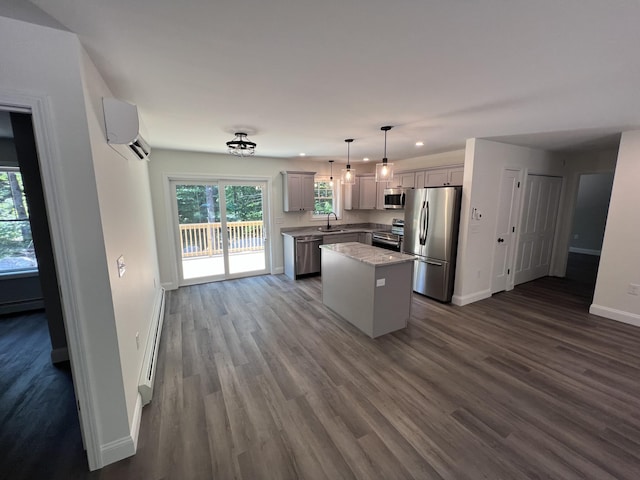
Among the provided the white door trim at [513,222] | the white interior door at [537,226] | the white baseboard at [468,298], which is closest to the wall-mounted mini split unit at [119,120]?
the white baseboard at [468,298]

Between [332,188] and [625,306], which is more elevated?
[332,188]

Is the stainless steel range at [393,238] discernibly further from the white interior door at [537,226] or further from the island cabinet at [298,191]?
the white interior door at [537,226]

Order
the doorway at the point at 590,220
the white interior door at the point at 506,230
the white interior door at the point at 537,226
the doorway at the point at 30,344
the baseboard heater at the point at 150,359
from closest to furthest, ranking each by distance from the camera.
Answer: the doorway at the point at 30,344 < the baseboard heater at the point at 150,359 < the white interior door at the point at 506,230 < the white interior door at the point at 537,226 < the doorway at the point at 590,220

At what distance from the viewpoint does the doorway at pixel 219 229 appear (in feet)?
15.9

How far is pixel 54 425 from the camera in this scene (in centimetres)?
191

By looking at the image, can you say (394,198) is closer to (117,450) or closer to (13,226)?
(117,450)

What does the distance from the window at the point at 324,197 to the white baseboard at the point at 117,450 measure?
197 inches

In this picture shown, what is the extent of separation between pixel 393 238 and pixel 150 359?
442 cm

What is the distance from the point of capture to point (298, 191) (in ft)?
18.1

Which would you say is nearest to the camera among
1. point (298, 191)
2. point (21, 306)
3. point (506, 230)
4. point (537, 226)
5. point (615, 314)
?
point (615, 314)

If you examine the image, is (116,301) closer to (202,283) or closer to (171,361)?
(171,361)

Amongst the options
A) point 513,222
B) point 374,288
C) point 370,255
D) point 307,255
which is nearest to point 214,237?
point 307,255

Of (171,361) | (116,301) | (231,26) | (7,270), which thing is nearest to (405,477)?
(116,301)

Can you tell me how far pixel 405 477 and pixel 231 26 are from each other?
268 cm
